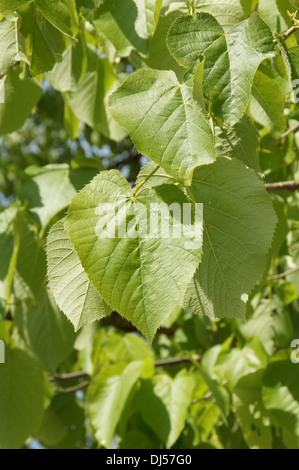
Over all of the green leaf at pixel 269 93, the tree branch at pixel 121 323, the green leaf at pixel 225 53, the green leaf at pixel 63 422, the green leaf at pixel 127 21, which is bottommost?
the green leaf at pixel 63 422

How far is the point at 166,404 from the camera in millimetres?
1416

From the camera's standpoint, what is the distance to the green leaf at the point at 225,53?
589 millimetres

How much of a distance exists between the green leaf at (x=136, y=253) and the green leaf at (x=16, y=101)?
1.93 feet

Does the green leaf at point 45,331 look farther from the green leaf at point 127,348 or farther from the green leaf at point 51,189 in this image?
the green leaf at point 51,189

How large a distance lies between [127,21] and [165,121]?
0.87ft

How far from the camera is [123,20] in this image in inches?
29.7

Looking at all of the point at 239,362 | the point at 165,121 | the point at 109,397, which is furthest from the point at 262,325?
the point at 165,121

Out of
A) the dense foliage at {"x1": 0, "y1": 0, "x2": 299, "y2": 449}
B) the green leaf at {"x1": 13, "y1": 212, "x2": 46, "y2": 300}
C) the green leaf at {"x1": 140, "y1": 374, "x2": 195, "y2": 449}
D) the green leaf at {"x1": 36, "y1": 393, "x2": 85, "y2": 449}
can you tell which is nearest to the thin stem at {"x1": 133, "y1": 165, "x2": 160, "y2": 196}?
the dense foliage at {"x1": 0, "y1": 0, "x2": 299, "y2": 449}

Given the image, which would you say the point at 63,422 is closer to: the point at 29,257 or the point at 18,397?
the point at 18,397

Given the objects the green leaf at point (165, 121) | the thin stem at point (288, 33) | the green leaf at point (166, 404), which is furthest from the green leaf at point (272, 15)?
the green leaf at point (166, 404)

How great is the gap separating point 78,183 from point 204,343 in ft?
2.76

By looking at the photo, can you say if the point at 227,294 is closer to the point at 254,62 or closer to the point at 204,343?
the point at 254,62

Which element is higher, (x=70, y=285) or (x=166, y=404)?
(x=70, y=285)

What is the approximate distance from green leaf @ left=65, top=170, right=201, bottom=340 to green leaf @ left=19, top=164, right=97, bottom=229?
719 millimetres
